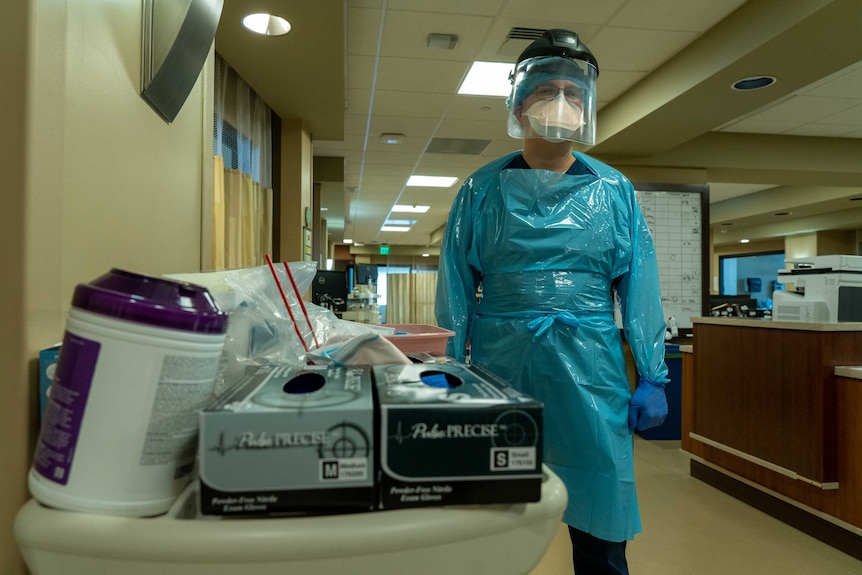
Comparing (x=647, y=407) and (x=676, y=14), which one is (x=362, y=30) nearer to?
(x=676, y=14)

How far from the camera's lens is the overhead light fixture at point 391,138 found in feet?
17.2

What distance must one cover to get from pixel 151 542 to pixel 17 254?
37cm

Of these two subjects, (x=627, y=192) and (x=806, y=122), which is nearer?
(x=627, y=192)

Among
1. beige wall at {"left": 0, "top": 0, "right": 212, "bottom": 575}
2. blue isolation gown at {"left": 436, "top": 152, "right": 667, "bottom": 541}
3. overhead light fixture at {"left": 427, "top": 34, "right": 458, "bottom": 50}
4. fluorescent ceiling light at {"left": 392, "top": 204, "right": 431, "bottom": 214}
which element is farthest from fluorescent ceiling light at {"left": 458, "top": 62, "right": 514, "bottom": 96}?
fluorescent ceiling light at {"left": 392, "top": 204, "right": 431, "bottom": 214}

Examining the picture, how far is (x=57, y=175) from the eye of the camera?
65cm

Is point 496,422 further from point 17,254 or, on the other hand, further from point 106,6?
point 106,6

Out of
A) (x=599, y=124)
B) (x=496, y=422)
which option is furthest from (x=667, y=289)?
(x=496, y=422)

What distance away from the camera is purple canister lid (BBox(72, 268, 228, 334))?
46 centimetres

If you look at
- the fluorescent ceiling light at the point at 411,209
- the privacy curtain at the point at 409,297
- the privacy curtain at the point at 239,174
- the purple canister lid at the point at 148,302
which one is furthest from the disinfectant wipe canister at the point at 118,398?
the privacy curtain at the point at 409,297

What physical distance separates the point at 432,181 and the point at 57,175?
6.74 meters

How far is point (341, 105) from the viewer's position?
3982 millimetres

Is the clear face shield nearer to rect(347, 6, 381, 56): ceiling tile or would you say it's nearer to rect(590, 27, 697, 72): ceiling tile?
rect(347, 6, 381, 56): ceiling tile

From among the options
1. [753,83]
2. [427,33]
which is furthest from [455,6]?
[753,83]

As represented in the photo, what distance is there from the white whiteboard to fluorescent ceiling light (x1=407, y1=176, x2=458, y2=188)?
112 inches
